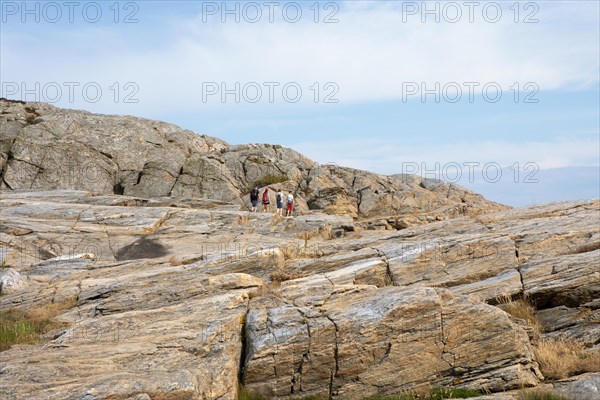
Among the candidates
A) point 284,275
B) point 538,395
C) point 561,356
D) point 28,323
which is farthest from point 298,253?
point 538,395

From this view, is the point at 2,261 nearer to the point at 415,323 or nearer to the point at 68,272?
the point at 68,272

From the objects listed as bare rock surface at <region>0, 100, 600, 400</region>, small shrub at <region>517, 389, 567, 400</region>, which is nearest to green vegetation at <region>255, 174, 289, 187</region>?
bare rock surface at <region>0, 100, 600, 400</region>

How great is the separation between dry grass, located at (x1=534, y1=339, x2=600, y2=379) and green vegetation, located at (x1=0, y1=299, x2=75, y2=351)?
13272mm

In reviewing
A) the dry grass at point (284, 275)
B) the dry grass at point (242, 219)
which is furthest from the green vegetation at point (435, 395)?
the dry grass at point (242, 219)

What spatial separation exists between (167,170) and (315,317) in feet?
124

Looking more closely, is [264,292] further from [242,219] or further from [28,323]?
[242,219]

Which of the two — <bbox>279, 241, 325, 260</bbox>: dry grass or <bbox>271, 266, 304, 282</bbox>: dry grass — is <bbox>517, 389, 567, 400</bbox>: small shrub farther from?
<bbox>279, 241, 325, 260</bbox>: dry grass

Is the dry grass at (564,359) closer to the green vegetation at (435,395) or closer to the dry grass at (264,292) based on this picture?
the green vegetation at (435,395)

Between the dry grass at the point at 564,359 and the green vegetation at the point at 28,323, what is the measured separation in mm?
13272

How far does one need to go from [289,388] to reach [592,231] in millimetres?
12870

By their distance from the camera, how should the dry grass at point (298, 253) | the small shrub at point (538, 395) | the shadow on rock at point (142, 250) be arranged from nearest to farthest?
the small shrub at point (538, 395), the dry grass at point (298, 253), the shadow on rock at point (142, 250)

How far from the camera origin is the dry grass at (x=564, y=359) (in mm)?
14492

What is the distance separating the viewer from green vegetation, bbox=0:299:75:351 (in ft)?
56.9

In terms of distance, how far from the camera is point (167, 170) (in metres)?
51.2
